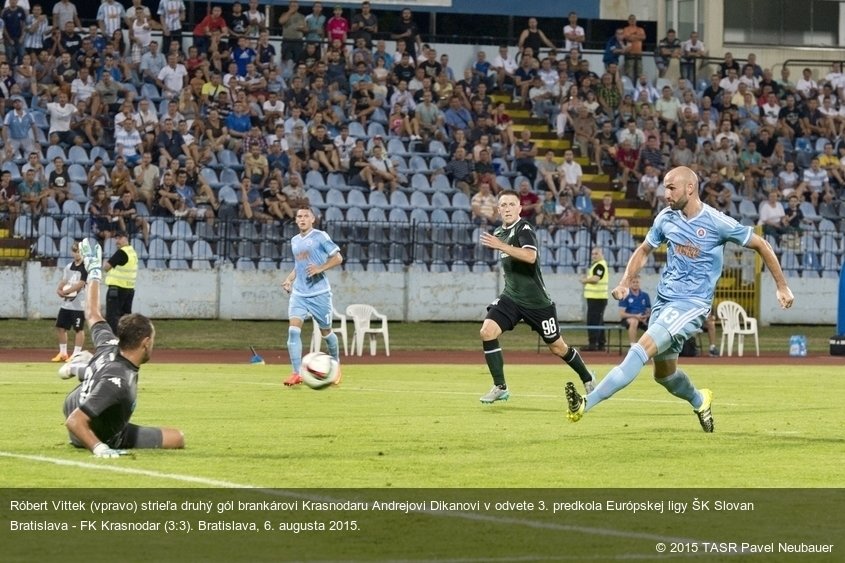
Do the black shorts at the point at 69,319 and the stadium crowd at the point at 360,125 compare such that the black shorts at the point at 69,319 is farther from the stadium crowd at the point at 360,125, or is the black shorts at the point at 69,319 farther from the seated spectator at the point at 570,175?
the seated spectator at the point at 570,175

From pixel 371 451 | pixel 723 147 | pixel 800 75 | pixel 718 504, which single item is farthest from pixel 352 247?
pixel 718 504

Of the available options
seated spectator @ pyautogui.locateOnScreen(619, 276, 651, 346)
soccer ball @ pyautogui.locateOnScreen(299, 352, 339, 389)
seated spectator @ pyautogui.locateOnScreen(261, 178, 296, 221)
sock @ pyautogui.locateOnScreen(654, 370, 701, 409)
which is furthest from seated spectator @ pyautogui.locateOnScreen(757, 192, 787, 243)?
sock @ pyautogui.locateOnScreen(654, 370, 701, 409)

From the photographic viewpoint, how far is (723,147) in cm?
4034

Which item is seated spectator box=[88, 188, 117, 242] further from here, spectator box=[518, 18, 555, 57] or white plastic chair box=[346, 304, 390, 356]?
spectator box=[518, 18, 555, 57]

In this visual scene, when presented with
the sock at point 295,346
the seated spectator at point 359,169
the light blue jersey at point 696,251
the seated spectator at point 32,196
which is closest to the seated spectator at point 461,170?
the seated spectator at point 359,169

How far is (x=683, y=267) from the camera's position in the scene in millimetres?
13531

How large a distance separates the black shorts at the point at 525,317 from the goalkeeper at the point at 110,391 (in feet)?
22.3

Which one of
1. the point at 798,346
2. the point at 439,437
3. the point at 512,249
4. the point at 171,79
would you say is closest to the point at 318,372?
the point at 512,249

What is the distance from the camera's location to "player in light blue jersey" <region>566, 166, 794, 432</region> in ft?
43.1

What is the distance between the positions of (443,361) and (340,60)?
11.7 meters

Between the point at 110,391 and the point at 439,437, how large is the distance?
340cm

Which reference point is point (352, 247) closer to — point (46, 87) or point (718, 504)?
point (46, 87)

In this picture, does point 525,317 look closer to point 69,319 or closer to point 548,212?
point 69,319

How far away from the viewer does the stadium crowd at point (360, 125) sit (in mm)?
34250
